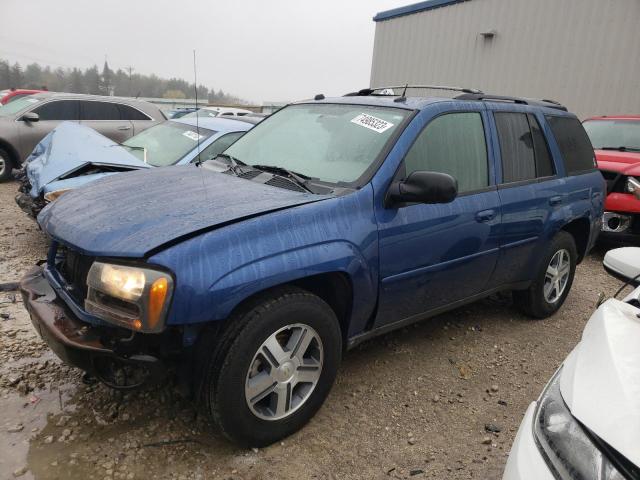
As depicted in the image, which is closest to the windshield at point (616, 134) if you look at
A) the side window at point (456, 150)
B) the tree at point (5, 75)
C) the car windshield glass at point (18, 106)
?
the side window at point (456, 150)

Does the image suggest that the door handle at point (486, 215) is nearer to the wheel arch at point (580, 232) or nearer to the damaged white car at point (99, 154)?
the wheel arch at point (580, 232)

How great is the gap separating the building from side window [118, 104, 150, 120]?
873 centimetres

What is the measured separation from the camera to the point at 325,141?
2.96 metres

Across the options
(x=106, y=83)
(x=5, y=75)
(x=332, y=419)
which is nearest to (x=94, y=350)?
(x=332, y=419)

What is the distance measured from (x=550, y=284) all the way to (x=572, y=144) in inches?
46.2

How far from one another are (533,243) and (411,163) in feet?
4.67

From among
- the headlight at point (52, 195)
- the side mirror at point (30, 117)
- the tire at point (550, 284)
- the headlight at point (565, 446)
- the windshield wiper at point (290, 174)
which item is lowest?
the tire at point (550, 284)

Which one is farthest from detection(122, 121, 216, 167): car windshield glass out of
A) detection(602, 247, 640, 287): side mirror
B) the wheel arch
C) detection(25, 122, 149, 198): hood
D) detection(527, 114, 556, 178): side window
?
detection(602, 247, 640, 287): side mirror

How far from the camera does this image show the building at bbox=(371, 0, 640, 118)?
10.2 m

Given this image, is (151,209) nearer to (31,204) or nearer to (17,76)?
(31,204)

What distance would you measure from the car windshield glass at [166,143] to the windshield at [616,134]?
19.2ft

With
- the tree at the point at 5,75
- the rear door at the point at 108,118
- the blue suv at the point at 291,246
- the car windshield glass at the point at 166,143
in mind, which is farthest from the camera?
the tree at the point at 5,75

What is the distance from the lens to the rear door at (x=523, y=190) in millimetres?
3344

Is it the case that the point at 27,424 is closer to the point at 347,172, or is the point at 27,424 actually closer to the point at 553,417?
the point at 347,172
